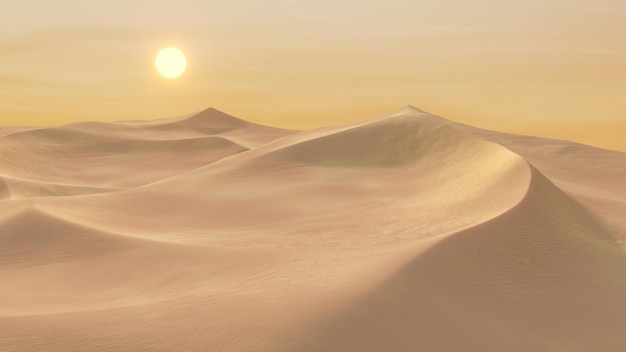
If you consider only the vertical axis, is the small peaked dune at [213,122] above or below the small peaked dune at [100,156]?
above

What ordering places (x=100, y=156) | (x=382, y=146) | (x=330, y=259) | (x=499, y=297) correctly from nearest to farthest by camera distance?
1. (x=499, y=297)
2. (x=330, y=259)
3. (x=382, y=146)
4. (x=100, y=156)

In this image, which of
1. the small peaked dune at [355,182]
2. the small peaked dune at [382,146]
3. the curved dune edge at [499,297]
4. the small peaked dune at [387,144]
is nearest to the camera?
the curved dune edge at [499,297]

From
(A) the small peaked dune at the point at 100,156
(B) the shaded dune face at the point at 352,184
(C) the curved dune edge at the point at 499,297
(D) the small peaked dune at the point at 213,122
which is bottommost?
(C) the curved dune edge at the point at 499,297

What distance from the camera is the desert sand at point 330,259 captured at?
9.65 metres

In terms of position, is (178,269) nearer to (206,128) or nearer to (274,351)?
(274,351)

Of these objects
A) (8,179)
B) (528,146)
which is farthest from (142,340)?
(528,146)

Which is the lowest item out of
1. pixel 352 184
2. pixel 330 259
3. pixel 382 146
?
→ pixel 330 259

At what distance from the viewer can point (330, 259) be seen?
12.6 meters

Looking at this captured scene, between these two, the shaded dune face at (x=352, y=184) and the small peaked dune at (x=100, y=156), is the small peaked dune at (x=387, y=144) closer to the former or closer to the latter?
the shaded dune face at (x=352, y=184)

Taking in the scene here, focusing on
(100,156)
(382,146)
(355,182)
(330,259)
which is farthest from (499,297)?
(100,156)

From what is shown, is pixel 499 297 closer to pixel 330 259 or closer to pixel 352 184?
pixel 330 259

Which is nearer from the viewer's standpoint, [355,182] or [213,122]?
[355,182]

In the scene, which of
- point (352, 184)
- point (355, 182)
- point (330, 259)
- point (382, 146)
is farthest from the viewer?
point (382, 146)

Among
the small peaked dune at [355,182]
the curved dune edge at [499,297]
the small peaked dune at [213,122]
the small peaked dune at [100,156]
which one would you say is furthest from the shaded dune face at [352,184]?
the small peaked dune at [213,122]
